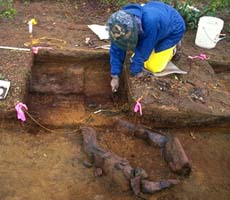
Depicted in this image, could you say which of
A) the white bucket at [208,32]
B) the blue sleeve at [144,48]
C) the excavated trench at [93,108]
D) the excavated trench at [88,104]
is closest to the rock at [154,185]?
the excavated trench at [93,108]

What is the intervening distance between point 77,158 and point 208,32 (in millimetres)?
2600

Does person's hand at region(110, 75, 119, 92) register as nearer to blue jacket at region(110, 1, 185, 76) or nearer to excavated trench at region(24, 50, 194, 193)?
blue jacket at region(110, 1, 185, 76)

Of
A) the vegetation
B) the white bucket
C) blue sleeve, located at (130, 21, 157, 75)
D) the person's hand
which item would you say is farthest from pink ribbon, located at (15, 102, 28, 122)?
the white bucket

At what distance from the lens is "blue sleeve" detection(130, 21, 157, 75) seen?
3582 millimetres

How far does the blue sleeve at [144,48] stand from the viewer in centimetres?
358

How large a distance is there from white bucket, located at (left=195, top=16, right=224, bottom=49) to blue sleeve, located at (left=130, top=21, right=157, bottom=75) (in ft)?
4.80

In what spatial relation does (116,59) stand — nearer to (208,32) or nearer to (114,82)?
(114,82)

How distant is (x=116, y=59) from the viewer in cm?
398

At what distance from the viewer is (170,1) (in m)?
5.78

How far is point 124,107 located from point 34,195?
149 cm

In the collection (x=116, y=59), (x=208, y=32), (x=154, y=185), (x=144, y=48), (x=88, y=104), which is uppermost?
(x=144, y=48)

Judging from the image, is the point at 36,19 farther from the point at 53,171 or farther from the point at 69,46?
the point at 53,171

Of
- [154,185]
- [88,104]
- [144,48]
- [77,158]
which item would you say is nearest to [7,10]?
[88,104]

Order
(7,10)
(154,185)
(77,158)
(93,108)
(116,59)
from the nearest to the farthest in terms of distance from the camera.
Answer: (154,185)
(77,158)
(116,59)
(93,108)
(7,10)
